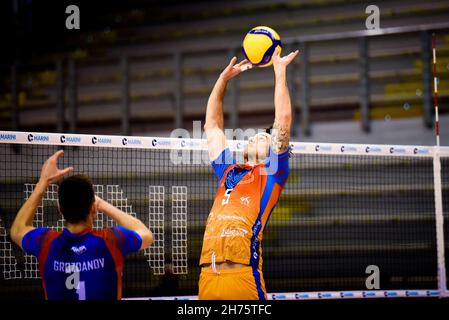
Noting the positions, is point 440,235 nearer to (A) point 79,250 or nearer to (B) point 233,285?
(B) point 233,285

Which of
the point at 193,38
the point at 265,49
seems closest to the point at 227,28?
the point at 193,38

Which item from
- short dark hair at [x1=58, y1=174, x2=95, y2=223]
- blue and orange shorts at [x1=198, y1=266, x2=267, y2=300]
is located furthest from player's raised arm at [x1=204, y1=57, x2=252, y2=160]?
short dark hair at [x1=58, y1=174, x2=95, y2=223]

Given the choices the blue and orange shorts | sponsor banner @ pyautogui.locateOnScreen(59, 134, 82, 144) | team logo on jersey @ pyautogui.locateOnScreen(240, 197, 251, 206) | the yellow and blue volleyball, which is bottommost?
the blue and orange shorts

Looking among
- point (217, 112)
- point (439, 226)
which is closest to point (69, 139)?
point (217, 112)

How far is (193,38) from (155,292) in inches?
257

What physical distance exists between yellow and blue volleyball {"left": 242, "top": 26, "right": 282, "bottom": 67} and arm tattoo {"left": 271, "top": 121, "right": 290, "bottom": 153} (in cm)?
79

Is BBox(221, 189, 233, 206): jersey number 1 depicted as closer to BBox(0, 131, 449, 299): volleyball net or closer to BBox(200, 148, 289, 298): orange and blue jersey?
BBox(200, 148, 289, 298): orange and blue jersey

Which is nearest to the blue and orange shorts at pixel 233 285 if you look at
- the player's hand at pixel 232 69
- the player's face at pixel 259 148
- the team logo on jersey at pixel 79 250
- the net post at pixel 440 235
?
the player's face at pixel 259 148

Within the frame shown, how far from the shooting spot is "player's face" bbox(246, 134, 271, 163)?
512 cm

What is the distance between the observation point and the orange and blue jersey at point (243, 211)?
4762 mm

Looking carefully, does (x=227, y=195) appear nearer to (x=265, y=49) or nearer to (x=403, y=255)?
(x=265, y=49)

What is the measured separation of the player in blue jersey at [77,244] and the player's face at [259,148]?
5.16 feet

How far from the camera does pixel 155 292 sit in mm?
8008

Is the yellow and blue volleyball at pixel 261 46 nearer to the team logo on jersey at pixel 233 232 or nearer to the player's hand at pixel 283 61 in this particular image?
the player's hand at pixel 283 61
